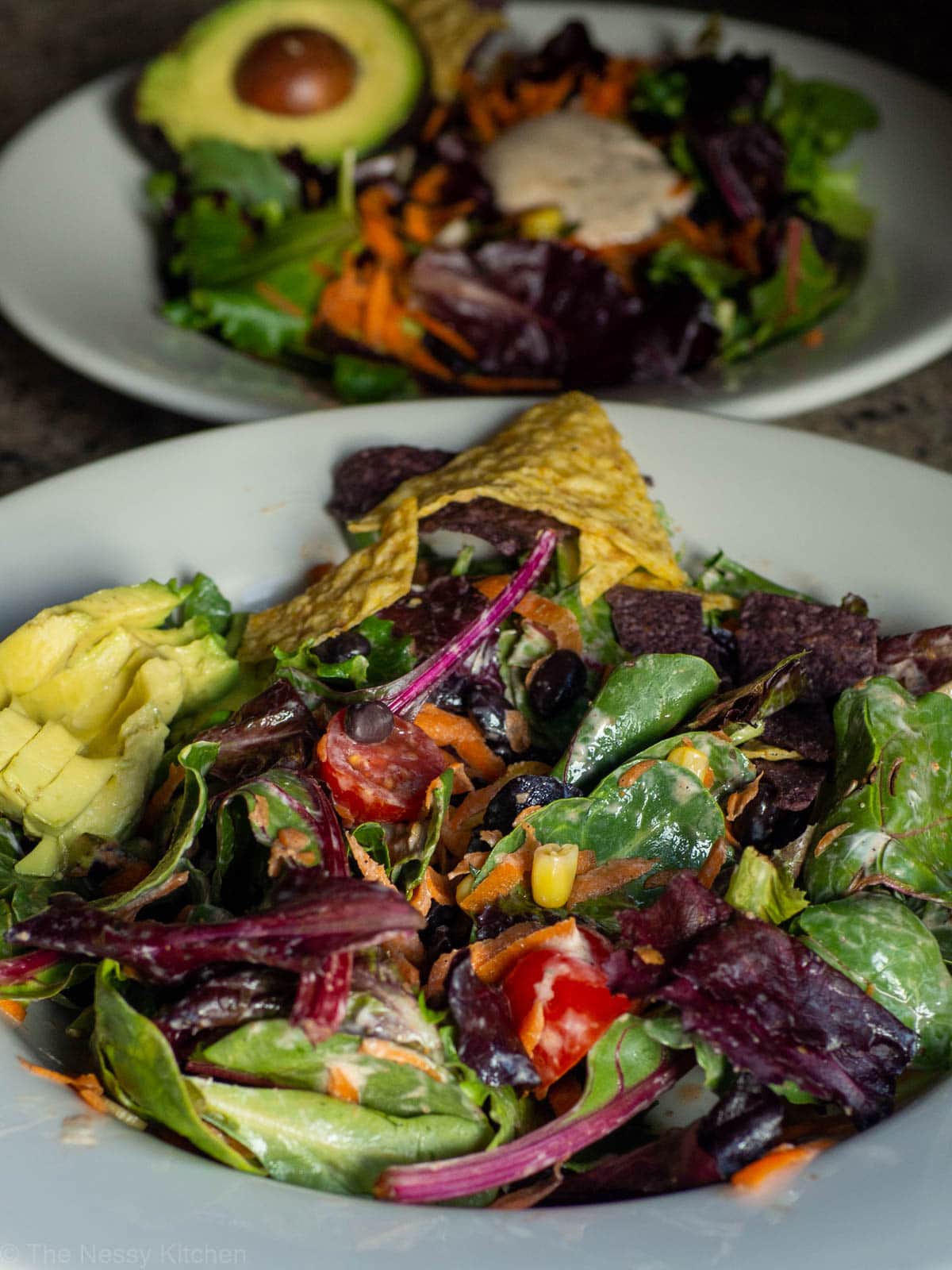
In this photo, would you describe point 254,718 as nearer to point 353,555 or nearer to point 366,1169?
point 353,555

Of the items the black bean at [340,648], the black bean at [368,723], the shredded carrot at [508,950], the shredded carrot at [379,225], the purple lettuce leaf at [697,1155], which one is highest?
the shredded carrot at [379,225]

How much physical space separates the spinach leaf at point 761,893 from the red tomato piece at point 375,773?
0.33 metres

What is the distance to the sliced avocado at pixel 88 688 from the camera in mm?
1506

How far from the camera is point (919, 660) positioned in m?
1.59

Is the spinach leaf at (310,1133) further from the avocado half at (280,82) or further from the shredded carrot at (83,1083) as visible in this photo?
the avocado half at (280,82)

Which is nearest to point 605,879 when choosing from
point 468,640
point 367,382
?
point 468,640

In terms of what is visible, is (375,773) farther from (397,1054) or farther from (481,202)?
(481,202)

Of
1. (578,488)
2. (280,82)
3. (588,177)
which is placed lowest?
(578,488)

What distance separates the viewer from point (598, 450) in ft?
6.10

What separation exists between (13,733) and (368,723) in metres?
0.39

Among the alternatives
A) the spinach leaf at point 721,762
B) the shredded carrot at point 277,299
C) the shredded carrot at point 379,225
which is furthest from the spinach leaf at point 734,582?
the shredded carrot at point 379,225

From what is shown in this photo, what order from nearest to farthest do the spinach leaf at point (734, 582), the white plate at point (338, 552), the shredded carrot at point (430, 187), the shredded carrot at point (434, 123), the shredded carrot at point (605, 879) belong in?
1. the white plate at point (338, 552)
2. the shredded carrot at point (605, 879)
3. the spinach leaf at point (734, 582)
4. the shredded carrot at point (430, 187)
5. the shredded carrot at point (434, 123)

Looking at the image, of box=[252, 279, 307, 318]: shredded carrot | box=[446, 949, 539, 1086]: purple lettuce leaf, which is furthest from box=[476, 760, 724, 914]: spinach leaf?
box=[252, 279, 307, 318]: shredded carrot

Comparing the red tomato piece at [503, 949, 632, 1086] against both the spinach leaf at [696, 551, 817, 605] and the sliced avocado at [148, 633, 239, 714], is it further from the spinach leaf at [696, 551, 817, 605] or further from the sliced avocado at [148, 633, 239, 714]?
the spinach leaf at [696, 551, 817, 605]
